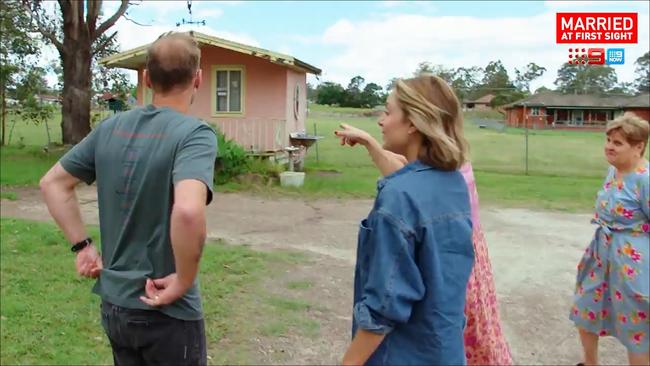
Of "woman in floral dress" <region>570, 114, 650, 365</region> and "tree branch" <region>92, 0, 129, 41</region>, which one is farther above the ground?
"tree branch" <region>92, 0, 129, 41</region>

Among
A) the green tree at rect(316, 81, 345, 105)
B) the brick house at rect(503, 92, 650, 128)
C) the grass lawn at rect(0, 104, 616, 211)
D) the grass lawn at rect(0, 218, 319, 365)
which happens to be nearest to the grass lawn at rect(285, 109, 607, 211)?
the grass lawn at rect(0, 104, 616, 211)

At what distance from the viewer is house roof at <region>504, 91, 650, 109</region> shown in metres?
40.9

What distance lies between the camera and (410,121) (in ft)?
7.15

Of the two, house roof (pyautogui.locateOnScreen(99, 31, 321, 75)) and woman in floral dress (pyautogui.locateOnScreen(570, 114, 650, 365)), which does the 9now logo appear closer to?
woman in floral dress (pyautogui.locateOnScreen(570, 114, 650, 365))

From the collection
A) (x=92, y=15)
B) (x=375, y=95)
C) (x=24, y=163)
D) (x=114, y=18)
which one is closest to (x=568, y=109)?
(x=114, y=18)

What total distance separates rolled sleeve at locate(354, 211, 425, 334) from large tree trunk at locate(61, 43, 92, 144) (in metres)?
18.6

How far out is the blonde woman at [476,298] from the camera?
2781 mm

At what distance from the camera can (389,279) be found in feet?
6.63

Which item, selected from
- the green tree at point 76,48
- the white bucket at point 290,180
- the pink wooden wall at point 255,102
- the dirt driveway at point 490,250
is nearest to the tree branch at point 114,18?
the green tree at point 76,48

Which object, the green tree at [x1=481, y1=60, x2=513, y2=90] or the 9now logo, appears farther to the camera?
the green tree at [x1=481, y1=60, x2=513, y2=90]

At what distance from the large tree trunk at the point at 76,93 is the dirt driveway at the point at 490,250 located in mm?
6566

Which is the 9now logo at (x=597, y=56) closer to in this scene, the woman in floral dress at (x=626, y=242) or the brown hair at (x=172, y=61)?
the woman in floral dress at (x=626, y=242)

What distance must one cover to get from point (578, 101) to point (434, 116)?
44813 millimetres

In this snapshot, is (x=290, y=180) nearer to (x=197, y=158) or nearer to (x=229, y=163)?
(x=229, y=163)
